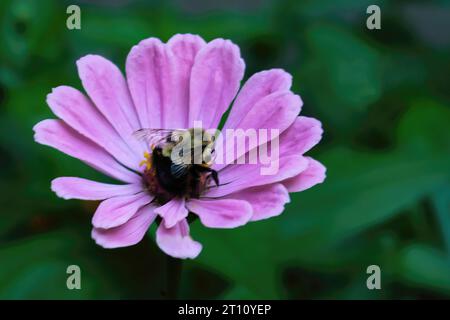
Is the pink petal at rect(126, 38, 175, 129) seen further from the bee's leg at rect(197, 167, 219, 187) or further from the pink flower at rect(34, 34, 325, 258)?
the bee's leg at rect(197, 167, 219, 187)

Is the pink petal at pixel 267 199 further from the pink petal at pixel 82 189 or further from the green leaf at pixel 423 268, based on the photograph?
the green leaf at pixel 423 268

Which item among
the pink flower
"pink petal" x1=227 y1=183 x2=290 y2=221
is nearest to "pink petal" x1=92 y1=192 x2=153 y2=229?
the pink flower

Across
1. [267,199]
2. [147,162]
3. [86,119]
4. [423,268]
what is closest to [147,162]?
[147,162]

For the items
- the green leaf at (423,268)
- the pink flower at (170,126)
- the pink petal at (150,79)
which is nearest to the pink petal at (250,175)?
the pink flower at (170,126)

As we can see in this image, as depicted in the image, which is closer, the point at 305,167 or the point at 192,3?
the point at 305,167
